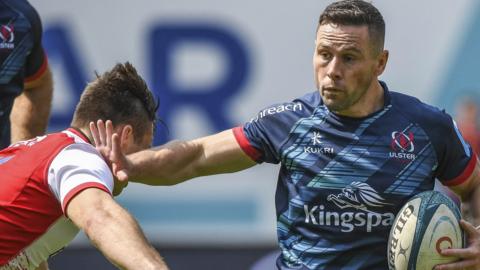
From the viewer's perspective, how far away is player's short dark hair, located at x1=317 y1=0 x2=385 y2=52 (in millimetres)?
5359

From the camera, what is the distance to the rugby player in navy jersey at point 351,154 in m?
5.34

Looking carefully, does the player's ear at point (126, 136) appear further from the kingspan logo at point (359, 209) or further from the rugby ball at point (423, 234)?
the rugby ball at point (423, 234)

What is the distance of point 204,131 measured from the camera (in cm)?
1140

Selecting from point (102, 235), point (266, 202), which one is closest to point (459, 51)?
point (266, 202)

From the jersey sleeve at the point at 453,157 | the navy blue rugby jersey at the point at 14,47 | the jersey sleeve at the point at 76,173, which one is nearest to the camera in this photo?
the jersey sleeve at the point at 76,173

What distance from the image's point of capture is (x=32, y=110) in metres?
6.98

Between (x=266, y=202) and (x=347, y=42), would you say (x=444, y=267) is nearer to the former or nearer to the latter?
(x=347, y=42)

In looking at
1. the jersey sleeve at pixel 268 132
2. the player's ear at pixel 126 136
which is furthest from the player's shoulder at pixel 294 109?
the player's ear at pixel 126 136

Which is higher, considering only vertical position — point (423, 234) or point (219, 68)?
point (423, 234)

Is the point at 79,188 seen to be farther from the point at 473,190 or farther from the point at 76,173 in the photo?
the point at 473,190

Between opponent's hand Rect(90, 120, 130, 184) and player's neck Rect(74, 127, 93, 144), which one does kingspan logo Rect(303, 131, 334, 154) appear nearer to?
opponent's hand Rect(90, 120, 130, 184)

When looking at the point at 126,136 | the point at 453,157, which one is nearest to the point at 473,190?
the point at 453,157

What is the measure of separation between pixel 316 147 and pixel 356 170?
22cm

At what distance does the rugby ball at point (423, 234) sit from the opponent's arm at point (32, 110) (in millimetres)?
2644
